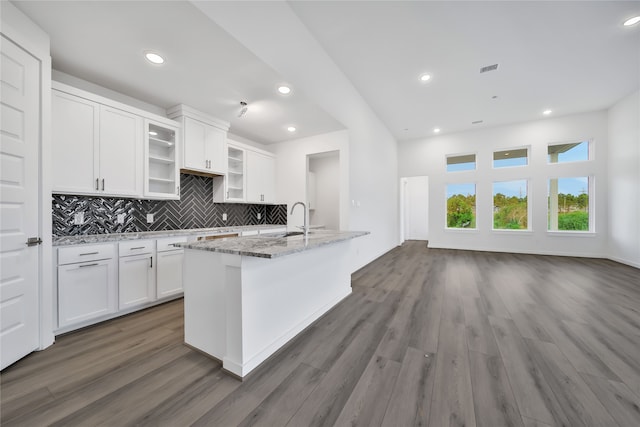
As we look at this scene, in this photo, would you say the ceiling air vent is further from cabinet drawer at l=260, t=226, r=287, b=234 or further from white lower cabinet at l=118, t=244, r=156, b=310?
white lower cabinet at l=118, t=244, r=156, b=310

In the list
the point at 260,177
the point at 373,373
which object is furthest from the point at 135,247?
the point at 373,373

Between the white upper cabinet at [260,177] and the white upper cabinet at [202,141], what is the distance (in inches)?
25.6

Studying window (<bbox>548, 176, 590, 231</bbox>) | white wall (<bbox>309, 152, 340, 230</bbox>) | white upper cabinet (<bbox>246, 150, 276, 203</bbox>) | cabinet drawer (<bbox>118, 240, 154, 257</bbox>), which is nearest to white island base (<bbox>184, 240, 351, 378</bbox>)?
cabinet drawer (<bbox>118, 240, 154, 257</bbox>)

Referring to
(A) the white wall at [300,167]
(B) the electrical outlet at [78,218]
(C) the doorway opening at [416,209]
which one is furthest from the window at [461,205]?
(B) the electrical outlet at [78,218]

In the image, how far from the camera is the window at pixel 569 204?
573 cm

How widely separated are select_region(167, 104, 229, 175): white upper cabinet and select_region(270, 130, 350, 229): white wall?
1347 mm

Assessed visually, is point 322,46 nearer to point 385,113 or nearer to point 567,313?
point 385,113

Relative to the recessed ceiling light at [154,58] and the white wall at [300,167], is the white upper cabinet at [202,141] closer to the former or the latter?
the recessed ceiling light at [154,58]

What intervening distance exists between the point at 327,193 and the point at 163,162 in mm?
3718

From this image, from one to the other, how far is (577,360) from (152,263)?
163 inches

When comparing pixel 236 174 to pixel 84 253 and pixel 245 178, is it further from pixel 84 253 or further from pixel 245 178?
pixel 84 253

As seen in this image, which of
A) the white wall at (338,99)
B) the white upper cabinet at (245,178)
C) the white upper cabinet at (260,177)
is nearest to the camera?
the white wall at (338,99)

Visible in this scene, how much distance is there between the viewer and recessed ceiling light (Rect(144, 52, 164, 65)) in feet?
7.49

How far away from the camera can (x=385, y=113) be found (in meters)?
5.59
